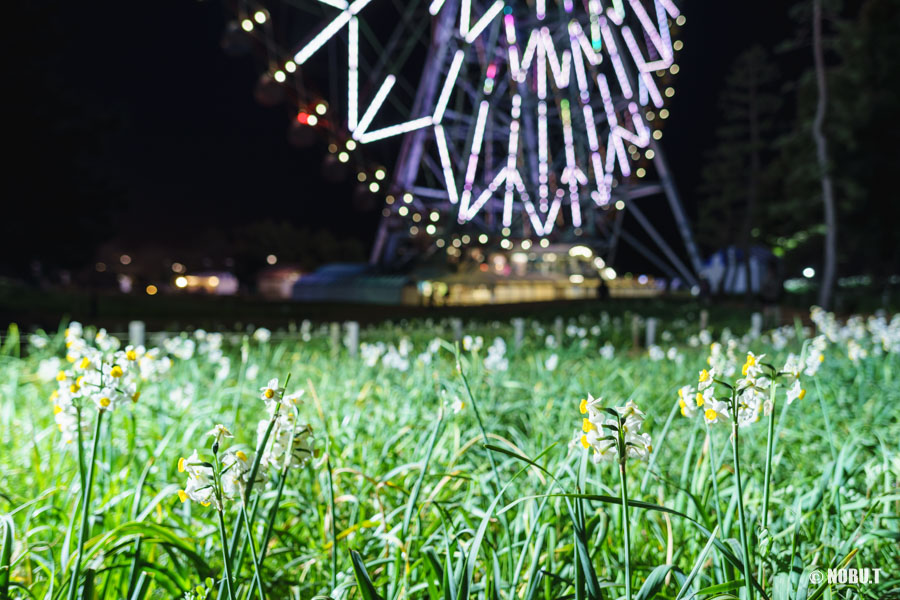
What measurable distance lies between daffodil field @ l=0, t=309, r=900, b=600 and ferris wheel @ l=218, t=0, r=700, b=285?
12.0 m

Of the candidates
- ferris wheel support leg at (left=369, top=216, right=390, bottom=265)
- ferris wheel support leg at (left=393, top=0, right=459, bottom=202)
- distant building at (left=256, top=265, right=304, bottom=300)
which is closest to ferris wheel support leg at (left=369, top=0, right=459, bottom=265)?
ferris wheel support leg at (left=393, top=0, right=459, bottom=202)

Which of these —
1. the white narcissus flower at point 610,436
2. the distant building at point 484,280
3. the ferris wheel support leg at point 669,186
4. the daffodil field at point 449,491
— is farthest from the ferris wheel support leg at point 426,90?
the white narcissus flower at point 610,436

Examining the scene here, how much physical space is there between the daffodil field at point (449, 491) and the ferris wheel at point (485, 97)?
11999 millimetres

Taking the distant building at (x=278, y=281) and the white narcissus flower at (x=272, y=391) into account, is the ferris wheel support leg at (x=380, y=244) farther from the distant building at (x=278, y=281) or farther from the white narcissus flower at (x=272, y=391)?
the white narcissus flower at (x=272, y=391)

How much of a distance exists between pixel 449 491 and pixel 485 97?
18088 millimetres

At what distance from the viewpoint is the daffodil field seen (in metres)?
1.37

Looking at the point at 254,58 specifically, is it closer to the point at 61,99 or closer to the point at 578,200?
the point at 61,99

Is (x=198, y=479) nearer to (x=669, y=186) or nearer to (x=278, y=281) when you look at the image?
(x=669, y=186)

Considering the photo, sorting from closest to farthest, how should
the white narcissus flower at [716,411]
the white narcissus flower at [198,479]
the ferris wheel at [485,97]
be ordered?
the white narcissus flower at [198,479] → the white narcissus flower at [716,411] → the ferris wheel at [485,97]

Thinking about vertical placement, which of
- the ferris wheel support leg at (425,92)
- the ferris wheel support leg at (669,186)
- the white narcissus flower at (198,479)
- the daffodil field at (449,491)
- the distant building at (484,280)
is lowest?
the daffodil field at (449,491)

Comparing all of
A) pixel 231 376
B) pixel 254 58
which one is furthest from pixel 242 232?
pixel 231 376

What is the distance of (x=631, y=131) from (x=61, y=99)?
17781 mm

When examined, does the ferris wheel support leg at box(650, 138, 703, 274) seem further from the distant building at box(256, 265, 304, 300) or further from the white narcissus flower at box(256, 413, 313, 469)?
the white narcissus flower at box(256, 413, 313, 469)

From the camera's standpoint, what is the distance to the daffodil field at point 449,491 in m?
1.37
